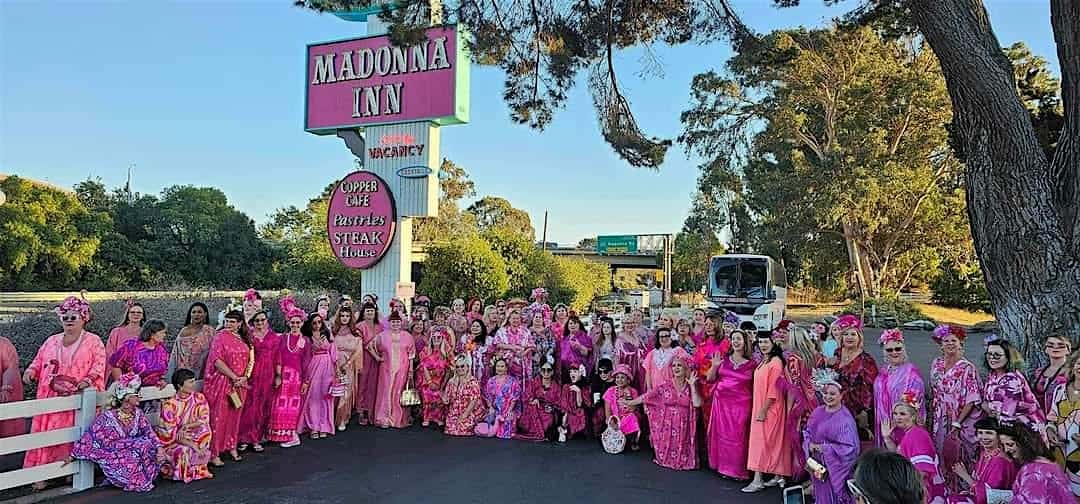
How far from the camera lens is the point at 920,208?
29.1m

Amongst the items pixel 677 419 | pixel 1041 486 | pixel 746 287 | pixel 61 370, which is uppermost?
pixel 746 287

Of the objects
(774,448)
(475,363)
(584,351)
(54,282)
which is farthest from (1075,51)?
(54,282)

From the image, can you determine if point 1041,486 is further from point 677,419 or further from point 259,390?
point 259,390

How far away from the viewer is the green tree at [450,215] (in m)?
31.6

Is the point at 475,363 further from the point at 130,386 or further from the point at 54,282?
the point at 54,282

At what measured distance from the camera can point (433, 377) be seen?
7.90 metres

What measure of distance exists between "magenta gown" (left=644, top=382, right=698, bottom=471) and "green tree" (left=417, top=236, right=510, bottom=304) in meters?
13.0

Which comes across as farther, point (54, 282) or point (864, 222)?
point (864, 222)

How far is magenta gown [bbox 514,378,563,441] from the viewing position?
723 centimetres

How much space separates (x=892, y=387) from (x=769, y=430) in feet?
3.58

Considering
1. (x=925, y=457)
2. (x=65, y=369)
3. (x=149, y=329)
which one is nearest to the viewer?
(x=925, y=457)

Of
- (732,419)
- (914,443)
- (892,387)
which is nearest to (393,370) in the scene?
(732,419)

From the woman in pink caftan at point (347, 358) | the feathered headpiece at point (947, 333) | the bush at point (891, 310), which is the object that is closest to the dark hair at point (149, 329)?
the woman in pink caftan at point (347, 358)

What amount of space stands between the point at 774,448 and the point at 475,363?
10.9 feet
